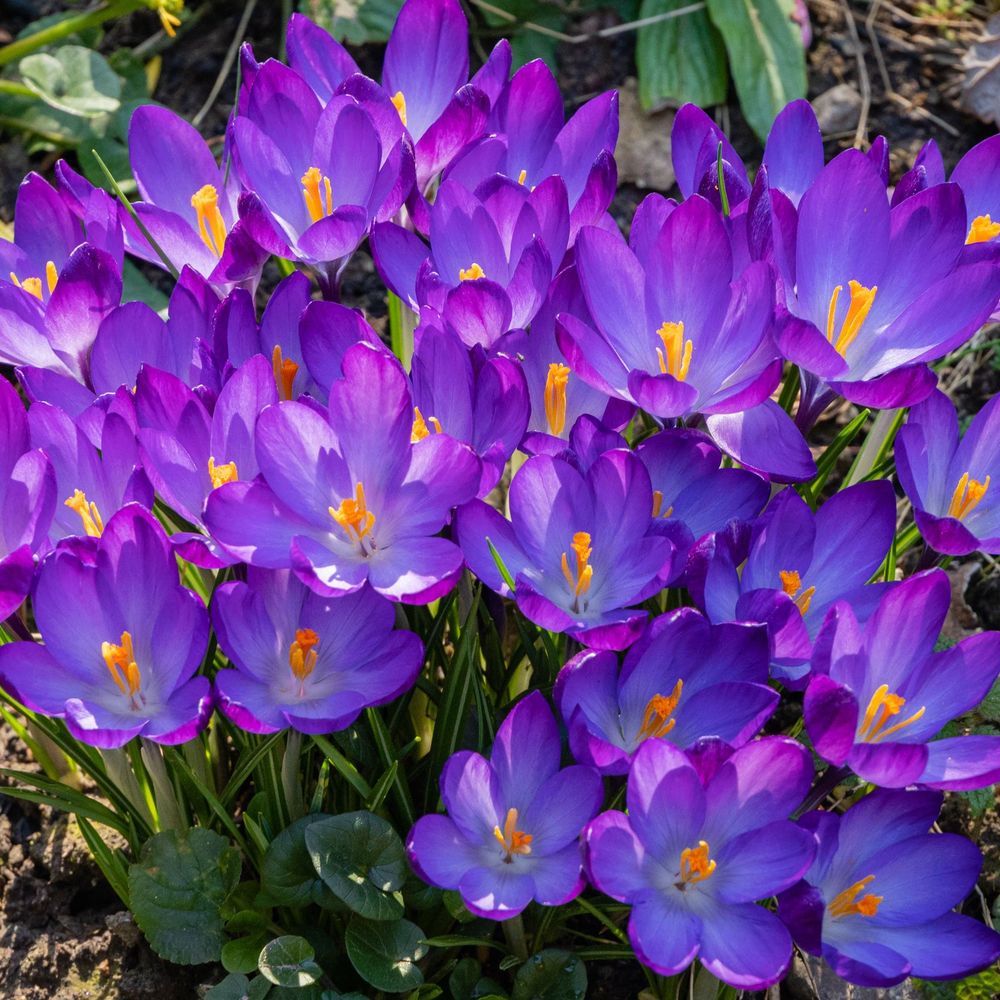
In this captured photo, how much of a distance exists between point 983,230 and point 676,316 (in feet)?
1.49

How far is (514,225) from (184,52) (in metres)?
1.88

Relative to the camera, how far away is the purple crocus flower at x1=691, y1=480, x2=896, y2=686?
1.30m

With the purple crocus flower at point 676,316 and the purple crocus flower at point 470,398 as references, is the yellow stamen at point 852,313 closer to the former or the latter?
the purple crocus flower at point 676,316

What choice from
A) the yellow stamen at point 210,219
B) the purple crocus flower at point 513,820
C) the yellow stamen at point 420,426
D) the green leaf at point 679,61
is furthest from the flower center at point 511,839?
the green leaf at point 679,61

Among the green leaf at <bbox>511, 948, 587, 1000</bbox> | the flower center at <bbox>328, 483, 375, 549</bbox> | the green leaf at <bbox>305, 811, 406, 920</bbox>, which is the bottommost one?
the green leaf at <bbox>511, 948, 587, 1000</bbox>

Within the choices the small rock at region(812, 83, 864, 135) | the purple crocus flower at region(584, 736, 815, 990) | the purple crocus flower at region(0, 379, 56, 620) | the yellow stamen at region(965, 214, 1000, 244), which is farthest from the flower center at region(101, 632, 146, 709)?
the small rock at region(812, 83, 864, 135)

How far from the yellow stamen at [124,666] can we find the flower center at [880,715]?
744mm

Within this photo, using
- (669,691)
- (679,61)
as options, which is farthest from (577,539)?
(679,61)

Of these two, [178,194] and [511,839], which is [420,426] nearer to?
[511,839]

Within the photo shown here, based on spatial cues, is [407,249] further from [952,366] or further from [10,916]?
[952,366]

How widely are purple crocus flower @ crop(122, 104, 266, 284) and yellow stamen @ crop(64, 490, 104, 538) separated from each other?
1.15 ft

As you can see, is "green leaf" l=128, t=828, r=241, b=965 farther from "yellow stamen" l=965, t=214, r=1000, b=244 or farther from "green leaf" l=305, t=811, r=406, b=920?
"yellow stamen" l=965, t=214, r=1000, b=244

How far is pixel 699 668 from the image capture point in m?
1.33

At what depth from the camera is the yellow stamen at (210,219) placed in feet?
5.33
